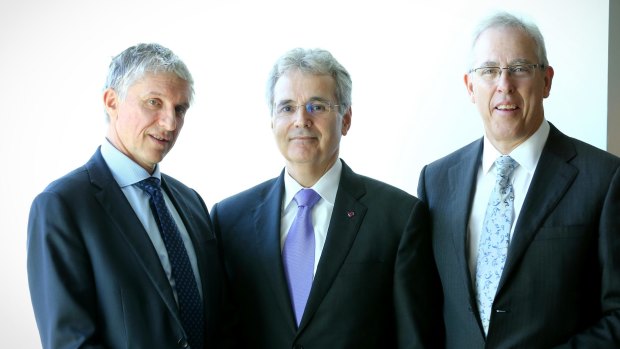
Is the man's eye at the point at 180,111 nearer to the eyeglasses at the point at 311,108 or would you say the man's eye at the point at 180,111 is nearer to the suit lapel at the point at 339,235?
the eyeglasses at the point at 311,108

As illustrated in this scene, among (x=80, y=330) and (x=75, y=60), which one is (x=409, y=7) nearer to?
(x=75, y=60)

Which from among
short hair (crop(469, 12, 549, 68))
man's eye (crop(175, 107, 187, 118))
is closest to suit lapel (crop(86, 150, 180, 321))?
man's eye (crop(175, 107, 187, 118))

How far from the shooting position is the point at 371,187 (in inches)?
105

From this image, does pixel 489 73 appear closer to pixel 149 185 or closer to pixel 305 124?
pixel 305 124

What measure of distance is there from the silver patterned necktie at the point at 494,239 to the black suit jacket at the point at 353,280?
8.8 inches

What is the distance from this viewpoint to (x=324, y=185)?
2641 millimetres

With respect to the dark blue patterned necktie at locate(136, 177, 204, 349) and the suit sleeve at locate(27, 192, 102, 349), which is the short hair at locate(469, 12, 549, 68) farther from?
the suit sleeve at locate(27, 192, 102, 349)

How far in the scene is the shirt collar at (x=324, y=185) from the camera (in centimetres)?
263

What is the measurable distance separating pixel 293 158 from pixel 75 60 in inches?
67.6

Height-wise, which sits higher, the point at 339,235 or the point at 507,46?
the point at 507,46

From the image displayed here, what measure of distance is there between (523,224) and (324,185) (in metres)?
0.75

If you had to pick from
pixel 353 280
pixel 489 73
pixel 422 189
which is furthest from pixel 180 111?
pixel 489 73

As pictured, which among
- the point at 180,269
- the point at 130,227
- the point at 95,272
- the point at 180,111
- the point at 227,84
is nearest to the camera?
the point at 95,272

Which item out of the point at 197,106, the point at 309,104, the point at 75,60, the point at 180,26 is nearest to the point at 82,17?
the point at 75,60
